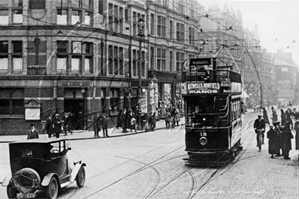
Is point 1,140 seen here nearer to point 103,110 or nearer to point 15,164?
point 15,164

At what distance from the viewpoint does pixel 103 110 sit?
5.43m

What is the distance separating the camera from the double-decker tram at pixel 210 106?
23.9ft

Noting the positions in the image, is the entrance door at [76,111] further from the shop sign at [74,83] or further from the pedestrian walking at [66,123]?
the shop sign at [74,83]

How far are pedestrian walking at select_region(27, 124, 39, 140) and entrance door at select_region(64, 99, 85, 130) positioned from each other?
0.50 metres

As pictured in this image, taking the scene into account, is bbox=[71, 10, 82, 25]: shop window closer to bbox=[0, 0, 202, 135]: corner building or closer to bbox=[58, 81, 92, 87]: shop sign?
bbox=[0, 0, 202, 135]: corner building

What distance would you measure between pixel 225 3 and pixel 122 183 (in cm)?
312

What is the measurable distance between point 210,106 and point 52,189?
3330 millimetres

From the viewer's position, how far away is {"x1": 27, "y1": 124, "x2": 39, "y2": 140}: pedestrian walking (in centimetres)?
553

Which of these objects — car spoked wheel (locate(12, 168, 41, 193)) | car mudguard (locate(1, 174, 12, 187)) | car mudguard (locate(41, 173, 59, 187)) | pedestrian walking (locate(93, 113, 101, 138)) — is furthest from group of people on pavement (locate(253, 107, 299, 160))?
car mudguard (locate(1, 174, 12, 187))

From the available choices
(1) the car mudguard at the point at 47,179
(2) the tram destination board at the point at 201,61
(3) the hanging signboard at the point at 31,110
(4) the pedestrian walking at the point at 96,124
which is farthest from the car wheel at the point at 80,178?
(2) the tram destination board at the point at 201,61

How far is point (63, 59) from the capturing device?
526 cm

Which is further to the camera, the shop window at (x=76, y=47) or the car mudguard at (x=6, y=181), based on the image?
the car mudguard at (x=6, y=181)

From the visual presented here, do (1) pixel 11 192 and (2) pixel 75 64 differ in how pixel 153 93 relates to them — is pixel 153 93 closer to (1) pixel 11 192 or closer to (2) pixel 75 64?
(2) pixel 75 64

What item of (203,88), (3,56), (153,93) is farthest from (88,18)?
(203,88)
